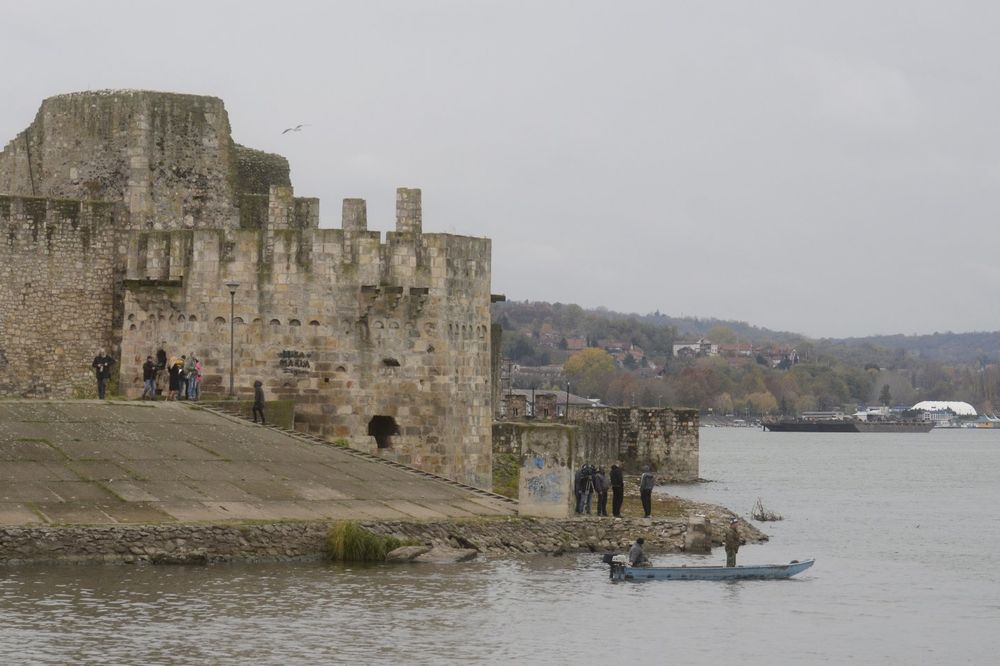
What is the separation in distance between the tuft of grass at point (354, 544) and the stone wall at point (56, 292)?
12.4 meters

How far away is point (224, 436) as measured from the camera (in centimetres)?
3781

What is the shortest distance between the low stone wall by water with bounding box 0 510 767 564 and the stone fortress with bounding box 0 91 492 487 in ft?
20.7

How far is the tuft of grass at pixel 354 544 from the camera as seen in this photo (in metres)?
32.9

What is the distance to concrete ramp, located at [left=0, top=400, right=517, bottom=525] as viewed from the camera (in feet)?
105

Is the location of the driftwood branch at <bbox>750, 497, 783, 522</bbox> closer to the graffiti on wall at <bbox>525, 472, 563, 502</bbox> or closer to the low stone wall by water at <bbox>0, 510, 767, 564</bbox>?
the low stone wall by water at <bbox>0, 510, 767, 564</bbox>

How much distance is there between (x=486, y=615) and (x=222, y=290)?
1513cm

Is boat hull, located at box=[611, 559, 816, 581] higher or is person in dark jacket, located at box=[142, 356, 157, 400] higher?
person in dark jacket, located at box=[142, 356, 157, 400]

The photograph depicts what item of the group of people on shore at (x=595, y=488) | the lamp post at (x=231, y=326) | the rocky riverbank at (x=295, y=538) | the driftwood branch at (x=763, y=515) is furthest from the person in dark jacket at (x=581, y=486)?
the driftwood branch at (x=763, y=515)

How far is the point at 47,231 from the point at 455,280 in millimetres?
8965

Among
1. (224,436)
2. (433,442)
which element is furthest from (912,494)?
(224,436)

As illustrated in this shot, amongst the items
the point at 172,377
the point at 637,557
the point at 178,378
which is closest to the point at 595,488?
the point at 637,557

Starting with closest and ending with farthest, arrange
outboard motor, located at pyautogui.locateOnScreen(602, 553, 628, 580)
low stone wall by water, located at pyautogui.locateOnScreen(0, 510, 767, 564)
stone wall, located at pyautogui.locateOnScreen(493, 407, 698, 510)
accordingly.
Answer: low stone wall by water, located at pyautogui.locateOnScreen(0, 510, 767, 564), outboard motor, located at pyautogui.locateOnScreen(602, 553, 628, 580), stone wall, located at pyautogui.locateOnScreen(493, 407, 698, 510)

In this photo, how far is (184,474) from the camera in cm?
3438

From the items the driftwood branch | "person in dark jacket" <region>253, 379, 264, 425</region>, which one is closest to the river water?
"person in dark jacket" <region>253, 379, 264, 425</region>
